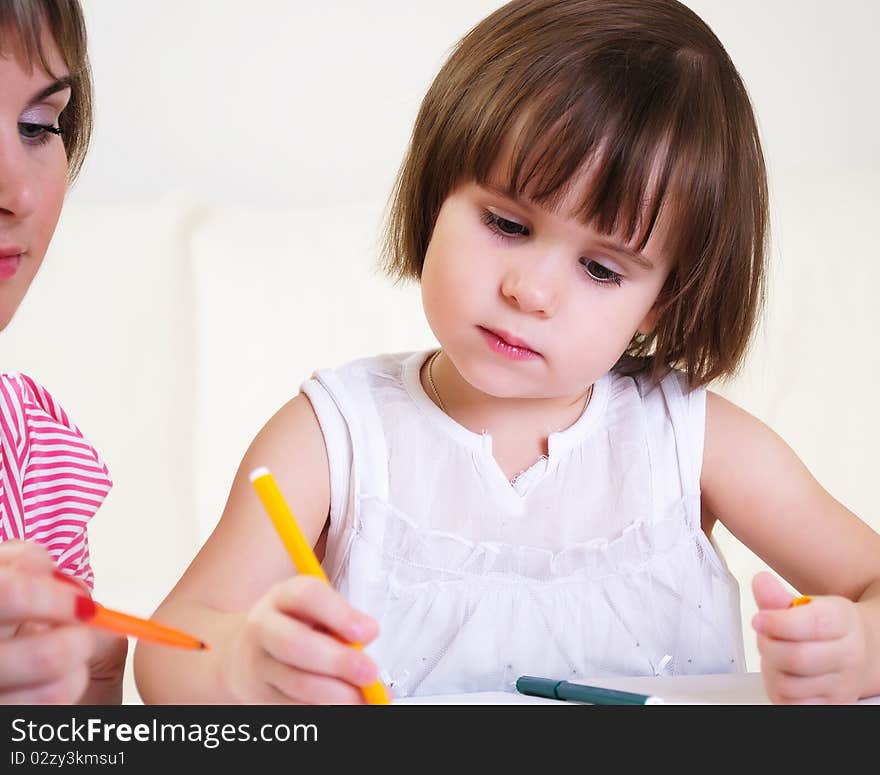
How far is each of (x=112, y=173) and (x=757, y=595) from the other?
1.25m

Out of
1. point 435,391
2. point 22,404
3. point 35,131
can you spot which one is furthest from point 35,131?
point 435,391

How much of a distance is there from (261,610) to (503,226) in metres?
0.33

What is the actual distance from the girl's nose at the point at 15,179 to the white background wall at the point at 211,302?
658 mm

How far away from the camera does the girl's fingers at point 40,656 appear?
1.67 ft

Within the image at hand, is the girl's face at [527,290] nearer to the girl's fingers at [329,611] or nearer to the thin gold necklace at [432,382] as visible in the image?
the thin gold necklace at [432,382]

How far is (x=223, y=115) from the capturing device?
66.7 inches

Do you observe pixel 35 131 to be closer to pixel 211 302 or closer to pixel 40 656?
pixel 40 656

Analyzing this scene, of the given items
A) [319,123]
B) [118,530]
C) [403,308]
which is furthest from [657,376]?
[319,123]

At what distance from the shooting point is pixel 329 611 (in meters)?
0.54

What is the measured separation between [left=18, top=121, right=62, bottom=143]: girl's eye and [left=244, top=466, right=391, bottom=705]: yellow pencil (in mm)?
304

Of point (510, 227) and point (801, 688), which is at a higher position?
Answer: point (510, 227)

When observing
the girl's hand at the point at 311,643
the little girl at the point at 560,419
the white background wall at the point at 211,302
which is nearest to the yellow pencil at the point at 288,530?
the girl's hand at the point at 311,643

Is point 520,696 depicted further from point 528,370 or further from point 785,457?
point 785,457

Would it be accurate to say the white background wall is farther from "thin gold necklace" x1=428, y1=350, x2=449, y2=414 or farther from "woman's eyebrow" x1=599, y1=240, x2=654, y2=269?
"woman's eyebrow" x1=599, y1=240, x2=654, y2=269
